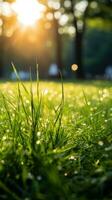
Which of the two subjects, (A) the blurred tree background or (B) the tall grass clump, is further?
(A) the blurred tree background

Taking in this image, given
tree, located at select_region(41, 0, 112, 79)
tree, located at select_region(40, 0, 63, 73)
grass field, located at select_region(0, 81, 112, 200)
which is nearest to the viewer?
grass field, located at select_region(0, 81, 112, 200)

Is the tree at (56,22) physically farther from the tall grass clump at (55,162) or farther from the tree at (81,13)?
the tall grass clump at (55,162)

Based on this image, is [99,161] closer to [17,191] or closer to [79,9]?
[17,191]

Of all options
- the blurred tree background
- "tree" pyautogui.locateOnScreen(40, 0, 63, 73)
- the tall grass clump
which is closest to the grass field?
the tall grass clump

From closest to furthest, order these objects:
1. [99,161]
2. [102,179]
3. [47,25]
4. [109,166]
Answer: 1. [102,179]
2. [109,166]
3. [99,161]
4. [47,25]

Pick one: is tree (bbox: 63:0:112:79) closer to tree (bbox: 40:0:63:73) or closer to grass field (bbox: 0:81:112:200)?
tree (bbox: 40:0:63:73)

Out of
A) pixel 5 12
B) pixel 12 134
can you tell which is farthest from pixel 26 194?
pixel 5 12

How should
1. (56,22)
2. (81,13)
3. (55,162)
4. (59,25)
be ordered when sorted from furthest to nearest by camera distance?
(59,25)
(56,22)
(81,13)
(55,162)

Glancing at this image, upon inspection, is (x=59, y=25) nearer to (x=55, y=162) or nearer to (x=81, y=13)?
(x=81, y=13)

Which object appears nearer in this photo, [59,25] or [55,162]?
[55,162]

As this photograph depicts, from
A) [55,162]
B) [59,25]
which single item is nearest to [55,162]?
[55,162]

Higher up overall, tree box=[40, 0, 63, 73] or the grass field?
the grass field
